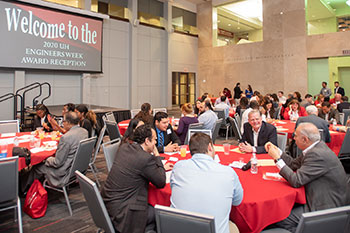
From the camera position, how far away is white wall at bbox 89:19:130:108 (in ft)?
40.9

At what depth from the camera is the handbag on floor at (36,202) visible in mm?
3209

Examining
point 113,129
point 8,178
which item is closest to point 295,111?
point 113,129

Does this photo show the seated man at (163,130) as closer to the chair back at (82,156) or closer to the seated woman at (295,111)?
the chair back at (82,156)

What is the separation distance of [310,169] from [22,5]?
10964 millimetres

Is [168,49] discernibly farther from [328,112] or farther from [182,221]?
[182,221]

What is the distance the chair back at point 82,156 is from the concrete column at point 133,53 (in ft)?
33.8

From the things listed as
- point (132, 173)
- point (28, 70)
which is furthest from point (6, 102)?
point (132, 173)

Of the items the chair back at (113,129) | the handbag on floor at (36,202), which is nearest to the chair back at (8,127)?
the chair back at (113,129)

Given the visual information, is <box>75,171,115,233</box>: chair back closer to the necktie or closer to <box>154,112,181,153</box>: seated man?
<box>154,112,181,153</box>: seated man

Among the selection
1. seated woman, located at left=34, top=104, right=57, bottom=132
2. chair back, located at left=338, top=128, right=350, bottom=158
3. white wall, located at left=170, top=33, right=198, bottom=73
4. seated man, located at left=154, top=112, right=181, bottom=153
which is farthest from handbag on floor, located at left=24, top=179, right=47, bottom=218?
white wall, located at left=170, top=33, right=198, bottom=73

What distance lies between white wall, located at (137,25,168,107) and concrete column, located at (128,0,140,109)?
37 centimetres

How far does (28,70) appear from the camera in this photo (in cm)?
1015

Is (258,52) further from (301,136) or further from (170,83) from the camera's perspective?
(301,136)

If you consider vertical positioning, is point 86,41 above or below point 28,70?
above
